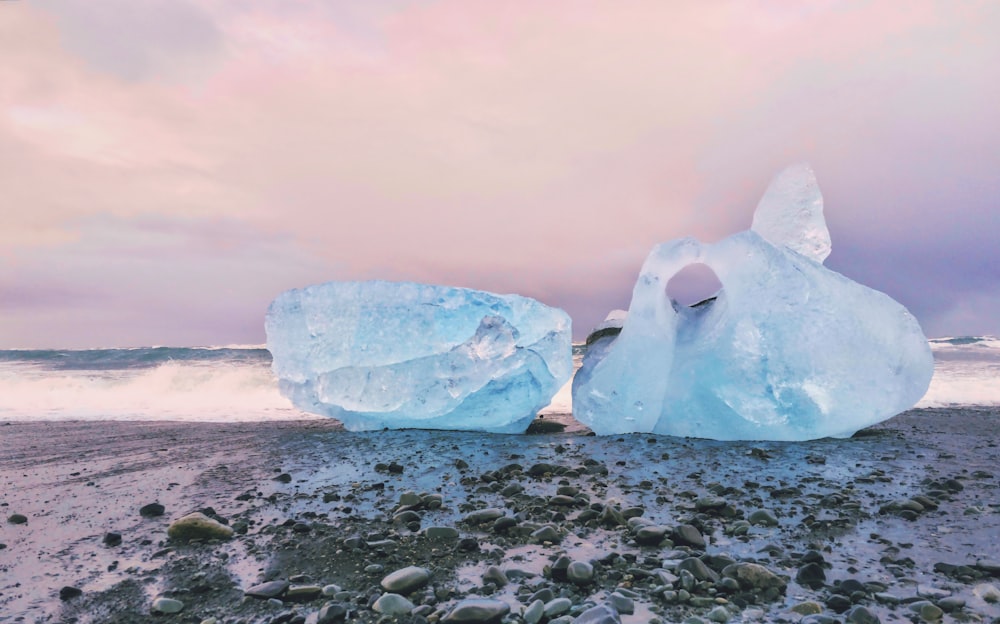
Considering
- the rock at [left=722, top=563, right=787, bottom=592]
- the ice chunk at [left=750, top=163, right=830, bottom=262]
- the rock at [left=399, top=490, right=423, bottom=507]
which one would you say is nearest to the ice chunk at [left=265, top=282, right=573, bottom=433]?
the ice chunk at [left=750, top=163, right=830, bottom=262]

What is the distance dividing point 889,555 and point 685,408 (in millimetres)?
3424

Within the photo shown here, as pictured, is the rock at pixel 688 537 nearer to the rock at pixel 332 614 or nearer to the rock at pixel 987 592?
the rock at pixel 987 592

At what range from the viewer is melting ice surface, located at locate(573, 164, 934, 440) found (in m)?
5.86

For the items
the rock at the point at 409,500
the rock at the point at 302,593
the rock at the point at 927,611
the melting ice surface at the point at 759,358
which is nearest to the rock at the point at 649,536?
the rock at the point at 927,611

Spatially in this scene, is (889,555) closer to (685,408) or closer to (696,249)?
(685,408)

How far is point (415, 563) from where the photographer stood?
2.83 metres

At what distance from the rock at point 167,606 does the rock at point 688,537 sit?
2189 mm

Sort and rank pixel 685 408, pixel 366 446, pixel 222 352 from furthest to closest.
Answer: pixel 222 352
pixel 685 408
pixel 366 446

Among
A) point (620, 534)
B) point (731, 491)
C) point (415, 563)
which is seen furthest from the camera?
point (731, 491)

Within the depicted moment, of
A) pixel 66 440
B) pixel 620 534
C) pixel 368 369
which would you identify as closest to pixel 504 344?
pixel 368 369

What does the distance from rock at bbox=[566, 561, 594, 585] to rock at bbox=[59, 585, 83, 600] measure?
2060 millimetres

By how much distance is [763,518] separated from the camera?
338cm

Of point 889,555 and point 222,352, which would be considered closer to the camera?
point 889,555

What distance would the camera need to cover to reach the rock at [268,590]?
8.23 feet
